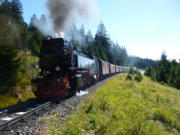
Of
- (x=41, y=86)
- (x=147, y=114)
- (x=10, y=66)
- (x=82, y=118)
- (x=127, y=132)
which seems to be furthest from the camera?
(x=10, y=66)

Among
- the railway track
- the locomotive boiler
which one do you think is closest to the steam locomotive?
the locomotive boiler

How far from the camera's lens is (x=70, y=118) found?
571 centimetres

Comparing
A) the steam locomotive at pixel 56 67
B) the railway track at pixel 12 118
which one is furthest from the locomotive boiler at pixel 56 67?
the railway track at pixel 12 118

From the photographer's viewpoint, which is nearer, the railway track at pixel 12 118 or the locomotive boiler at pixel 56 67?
the railway track at pixel 12 118

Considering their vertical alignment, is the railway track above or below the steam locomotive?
below

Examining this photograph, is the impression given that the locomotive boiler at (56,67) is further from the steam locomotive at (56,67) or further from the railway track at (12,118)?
the railway track at (12,118)

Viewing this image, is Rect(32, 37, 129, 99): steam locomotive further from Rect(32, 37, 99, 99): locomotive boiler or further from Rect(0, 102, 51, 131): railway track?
Rect(0, 102, 51, 131): railway track

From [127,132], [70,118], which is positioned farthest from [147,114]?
[70,118]

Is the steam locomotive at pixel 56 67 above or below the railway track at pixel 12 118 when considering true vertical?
above

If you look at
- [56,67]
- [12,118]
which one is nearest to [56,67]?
[56,67]

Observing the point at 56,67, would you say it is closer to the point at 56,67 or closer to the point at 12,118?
the point at 56,67

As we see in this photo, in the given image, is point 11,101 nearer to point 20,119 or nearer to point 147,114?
point 20,119

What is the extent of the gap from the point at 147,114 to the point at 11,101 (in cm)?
875

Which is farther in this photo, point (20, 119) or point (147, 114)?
point (147, 114)
